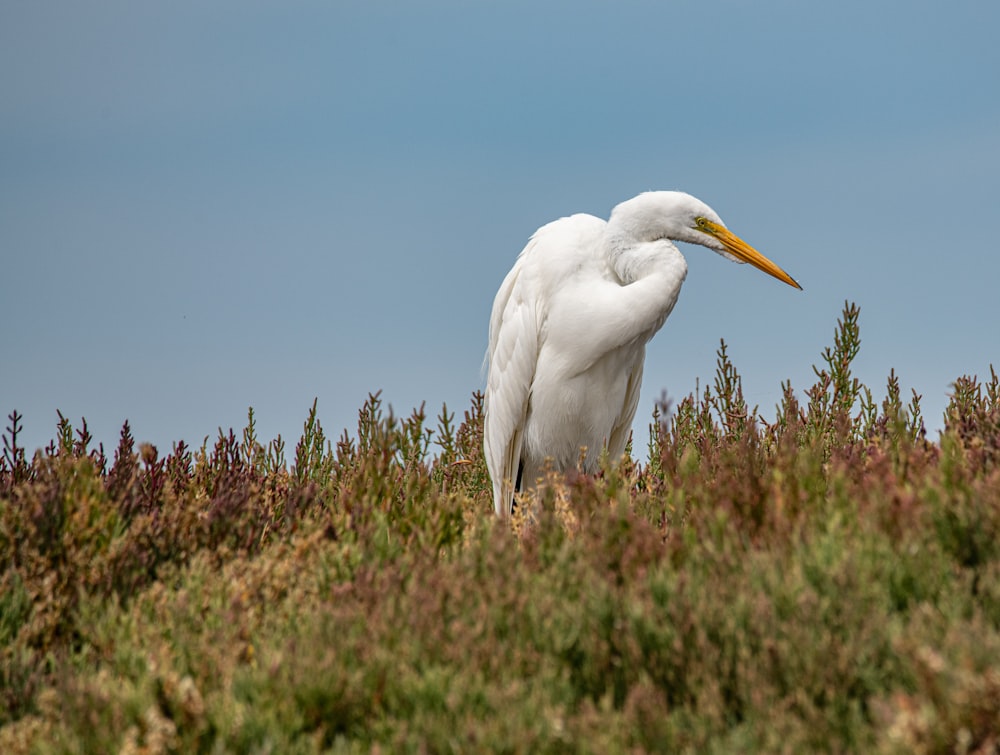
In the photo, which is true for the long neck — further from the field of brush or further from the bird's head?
the field of brush

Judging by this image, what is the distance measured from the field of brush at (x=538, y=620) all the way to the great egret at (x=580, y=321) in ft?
5.45

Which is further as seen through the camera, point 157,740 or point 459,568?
point 459,568

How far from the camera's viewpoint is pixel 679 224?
645cm

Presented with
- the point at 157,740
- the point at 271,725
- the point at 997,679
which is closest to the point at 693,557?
the point at 997,679

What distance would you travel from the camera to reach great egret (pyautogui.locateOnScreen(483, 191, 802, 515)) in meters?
6.38

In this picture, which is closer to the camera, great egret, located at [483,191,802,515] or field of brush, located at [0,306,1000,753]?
field of brush, located at [0,306,1000,753]

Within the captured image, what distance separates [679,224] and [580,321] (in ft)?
2.90

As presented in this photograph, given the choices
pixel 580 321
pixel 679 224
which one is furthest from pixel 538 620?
pixel 679 224

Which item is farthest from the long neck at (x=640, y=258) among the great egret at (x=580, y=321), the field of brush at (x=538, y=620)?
the field of brush at (x=538, y=620)

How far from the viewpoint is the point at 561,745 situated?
111 inches

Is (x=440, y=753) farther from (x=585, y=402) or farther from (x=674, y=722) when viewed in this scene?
(x=585, y=402)

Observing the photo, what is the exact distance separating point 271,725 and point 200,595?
1.12 meters

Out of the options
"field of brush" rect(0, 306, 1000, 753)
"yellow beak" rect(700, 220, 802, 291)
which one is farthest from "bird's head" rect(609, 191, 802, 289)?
"field of brush" rect(0, 306, 1000, 753)

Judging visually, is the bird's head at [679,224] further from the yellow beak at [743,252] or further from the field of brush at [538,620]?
the field of brush at [538,620]
